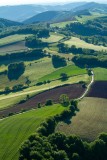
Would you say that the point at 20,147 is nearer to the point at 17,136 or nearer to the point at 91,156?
the point at 17,136

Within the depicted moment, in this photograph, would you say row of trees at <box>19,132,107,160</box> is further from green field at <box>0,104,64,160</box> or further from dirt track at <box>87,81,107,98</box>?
dirt track at <box>87,81,107,98</box>

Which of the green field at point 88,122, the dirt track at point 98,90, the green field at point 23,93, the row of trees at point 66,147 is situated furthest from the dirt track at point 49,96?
the row of trees at point 66,147

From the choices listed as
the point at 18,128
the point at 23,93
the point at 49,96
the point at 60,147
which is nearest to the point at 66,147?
the point at 60,147

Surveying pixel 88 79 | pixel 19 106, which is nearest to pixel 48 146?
pixel 19 106

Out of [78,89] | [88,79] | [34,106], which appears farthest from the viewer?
[88,79]

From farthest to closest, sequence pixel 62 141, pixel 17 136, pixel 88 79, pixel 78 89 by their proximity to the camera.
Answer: pixel 88 79, pixel 78 89, pixel 17 136, pixel 62 141

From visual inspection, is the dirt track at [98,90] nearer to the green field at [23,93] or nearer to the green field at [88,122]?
the green field at [23,93]

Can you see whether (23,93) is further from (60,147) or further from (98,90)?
(60,147)
